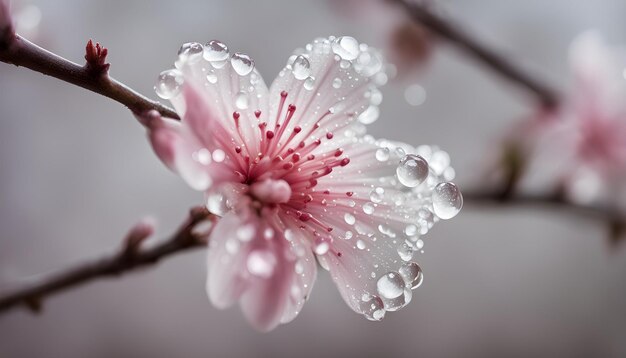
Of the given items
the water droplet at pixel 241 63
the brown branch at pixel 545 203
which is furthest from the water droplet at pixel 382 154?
the brown branch at pixel 545 203

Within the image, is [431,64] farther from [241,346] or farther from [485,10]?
[241,346]

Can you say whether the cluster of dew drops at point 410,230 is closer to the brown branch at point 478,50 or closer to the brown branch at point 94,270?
the brown branch at point 94,270

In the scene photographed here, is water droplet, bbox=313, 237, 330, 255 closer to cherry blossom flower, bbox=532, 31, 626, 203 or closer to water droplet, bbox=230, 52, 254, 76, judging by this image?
water droplet, bbox=230, 52, 254, 76

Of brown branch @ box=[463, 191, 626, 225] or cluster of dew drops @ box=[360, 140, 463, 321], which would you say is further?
brown branch @ box=[463, 191, 626, 225]

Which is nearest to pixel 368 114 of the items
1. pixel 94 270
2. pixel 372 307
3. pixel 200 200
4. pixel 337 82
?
pixel 337 82

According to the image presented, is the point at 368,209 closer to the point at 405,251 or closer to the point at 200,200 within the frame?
the point at 405,251

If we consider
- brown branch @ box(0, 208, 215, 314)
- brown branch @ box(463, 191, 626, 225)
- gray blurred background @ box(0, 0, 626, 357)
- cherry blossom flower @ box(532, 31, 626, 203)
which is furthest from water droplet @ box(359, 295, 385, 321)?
gray blurred background @ box(0, 0, 626, 357)
